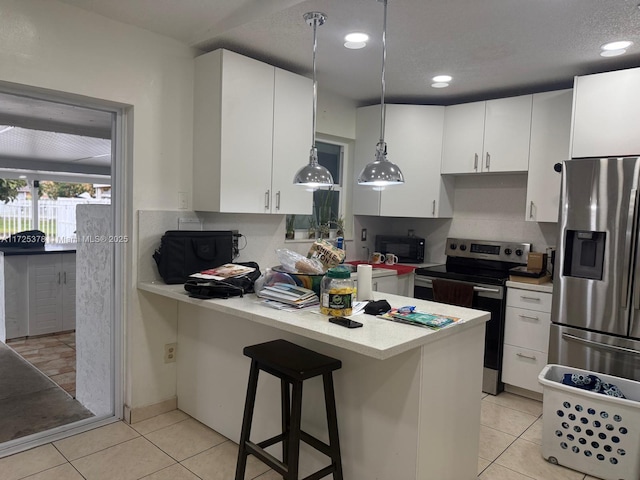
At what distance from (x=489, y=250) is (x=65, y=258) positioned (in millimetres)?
4351

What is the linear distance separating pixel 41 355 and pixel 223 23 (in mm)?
3520

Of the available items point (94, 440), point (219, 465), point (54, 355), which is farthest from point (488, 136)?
point (54, 355)

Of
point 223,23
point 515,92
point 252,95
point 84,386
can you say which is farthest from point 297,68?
point 84,386

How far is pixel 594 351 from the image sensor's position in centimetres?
285

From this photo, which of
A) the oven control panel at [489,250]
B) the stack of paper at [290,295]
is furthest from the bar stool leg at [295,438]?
the oven control panel at [489,250]

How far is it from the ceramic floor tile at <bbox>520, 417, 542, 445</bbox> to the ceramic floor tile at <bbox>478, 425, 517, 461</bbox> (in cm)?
10

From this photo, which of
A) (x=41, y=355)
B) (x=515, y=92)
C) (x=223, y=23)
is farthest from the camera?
(x=41, y=355)

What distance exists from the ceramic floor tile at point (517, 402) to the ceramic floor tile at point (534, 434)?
21 centimetres

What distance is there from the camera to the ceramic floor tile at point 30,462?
231 cm

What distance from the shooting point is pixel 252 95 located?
2969mm

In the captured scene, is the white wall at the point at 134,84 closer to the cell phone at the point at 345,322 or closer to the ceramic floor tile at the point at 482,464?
the cell phone at the point at 345,322

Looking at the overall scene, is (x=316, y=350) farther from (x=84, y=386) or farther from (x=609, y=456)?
(x=84, y=386)

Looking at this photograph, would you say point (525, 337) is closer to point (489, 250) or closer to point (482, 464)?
point (489, 250)

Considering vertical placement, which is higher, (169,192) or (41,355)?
(169,192)
